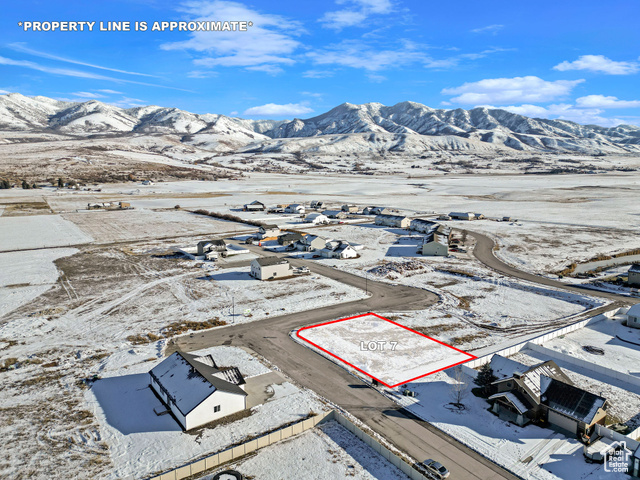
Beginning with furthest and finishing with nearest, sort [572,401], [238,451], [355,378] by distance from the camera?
[355,378] < [572,401] < [238,451]

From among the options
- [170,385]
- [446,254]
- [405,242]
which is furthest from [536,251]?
[170,385]

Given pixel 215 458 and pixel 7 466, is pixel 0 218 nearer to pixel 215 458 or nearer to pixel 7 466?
pixel 7 466

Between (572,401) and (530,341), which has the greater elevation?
(572,401)

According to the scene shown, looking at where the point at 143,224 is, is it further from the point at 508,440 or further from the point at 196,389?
the point at 508,440

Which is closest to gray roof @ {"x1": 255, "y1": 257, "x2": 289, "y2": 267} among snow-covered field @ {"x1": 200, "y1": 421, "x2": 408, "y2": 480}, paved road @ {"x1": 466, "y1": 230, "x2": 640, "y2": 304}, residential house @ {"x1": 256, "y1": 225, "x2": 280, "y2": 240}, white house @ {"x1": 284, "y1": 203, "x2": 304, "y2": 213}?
residential house @ {"x1": 256, "y1": 225, "x2": 280, "y2": 240}

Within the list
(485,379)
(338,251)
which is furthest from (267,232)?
(485,379)

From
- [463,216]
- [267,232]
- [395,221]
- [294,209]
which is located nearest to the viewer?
[267,232]
